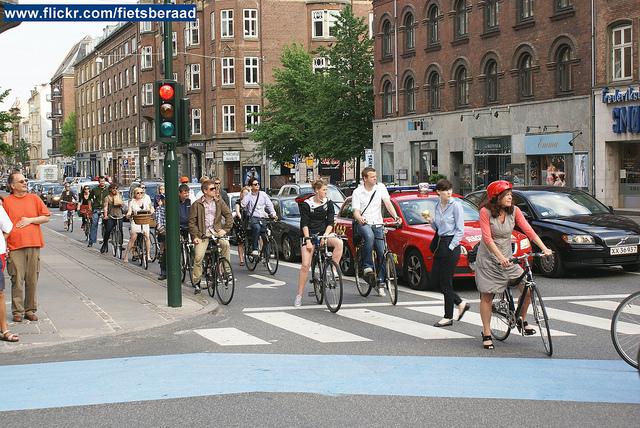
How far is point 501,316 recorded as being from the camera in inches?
352

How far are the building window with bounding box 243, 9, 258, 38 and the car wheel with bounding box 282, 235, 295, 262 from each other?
4637cm

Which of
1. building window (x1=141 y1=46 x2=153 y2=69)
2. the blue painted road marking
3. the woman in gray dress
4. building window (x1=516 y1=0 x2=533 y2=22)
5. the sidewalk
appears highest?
building window (x1=141 y1=46 x2=153 y2=69)

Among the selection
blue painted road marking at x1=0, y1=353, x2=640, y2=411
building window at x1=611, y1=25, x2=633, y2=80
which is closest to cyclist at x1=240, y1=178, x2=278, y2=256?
blue painted road marking at x1=0, y1=353, x2=640, y2=411

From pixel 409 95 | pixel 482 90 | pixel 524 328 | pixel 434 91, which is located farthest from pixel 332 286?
pixel 409 95

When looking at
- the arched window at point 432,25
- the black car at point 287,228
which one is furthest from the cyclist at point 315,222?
the arched window at point 432,25

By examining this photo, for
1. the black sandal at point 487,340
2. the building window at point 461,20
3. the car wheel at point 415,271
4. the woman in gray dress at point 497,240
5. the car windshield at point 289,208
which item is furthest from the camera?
the building window at point 461,20

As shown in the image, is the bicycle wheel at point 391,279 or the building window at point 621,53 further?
the building window at point 621,53

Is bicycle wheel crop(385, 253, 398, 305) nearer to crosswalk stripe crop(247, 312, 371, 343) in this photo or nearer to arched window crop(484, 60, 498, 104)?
crosswalk stripe crop(247, 312, 371, 343)

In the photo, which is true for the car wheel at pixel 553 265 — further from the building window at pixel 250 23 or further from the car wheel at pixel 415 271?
the building window at pixel 250 23

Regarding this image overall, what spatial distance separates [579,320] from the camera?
10.6 meters

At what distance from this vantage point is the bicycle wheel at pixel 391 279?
40.2ft

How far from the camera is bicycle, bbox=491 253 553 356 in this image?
846cm

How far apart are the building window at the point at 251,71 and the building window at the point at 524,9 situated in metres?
29.9

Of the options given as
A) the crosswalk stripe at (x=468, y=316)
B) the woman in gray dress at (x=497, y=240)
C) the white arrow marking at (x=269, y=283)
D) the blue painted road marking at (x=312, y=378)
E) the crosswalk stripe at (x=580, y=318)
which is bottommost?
the white arrow marking at (x=269, y=283)
